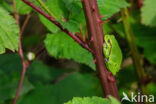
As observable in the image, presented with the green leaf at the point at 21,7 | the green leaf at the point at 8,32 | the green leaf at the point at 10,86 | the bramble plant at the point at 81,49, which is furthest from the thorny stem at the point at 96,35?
the green leaf at the point at 10,86

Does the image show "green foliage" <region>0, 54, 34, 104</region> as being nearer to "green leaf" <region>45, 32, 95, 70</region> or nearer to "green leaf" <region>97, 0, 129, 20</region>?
"green leaf" <region>45, 32, 95, 70</region>

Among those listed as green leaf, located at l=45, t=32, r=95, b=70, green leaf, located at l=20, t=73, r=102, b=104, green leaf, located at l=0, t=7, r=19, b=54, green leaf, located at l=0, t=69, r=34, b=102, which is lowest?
green leaf, located at l=20, t=73, r=102, b=104

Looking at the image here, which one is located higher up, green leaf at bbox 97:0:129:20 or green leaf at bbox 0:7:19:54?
green leaf at bbox 0:7:19:54

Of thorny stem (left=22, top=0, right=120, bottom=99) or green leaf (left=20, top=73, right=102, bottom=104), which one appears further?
green leaf (left=20, top=73, right=102, bottom=104)

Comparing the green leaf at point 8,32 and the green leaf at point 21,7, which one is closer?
the green leaf at point 8,32

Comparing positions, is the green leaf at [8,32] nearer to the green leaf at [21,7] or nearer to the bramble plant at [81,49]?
the bramble plant at [81,49]

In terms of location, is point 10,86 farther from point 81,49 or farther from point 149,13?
point 149,13

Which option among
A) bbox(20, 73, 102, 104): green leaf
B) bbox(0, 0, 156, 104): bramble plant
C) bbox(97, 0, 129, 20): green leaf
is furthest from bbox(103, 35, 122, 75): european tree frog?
bbox(20, 73, 102, 104): green leaf
